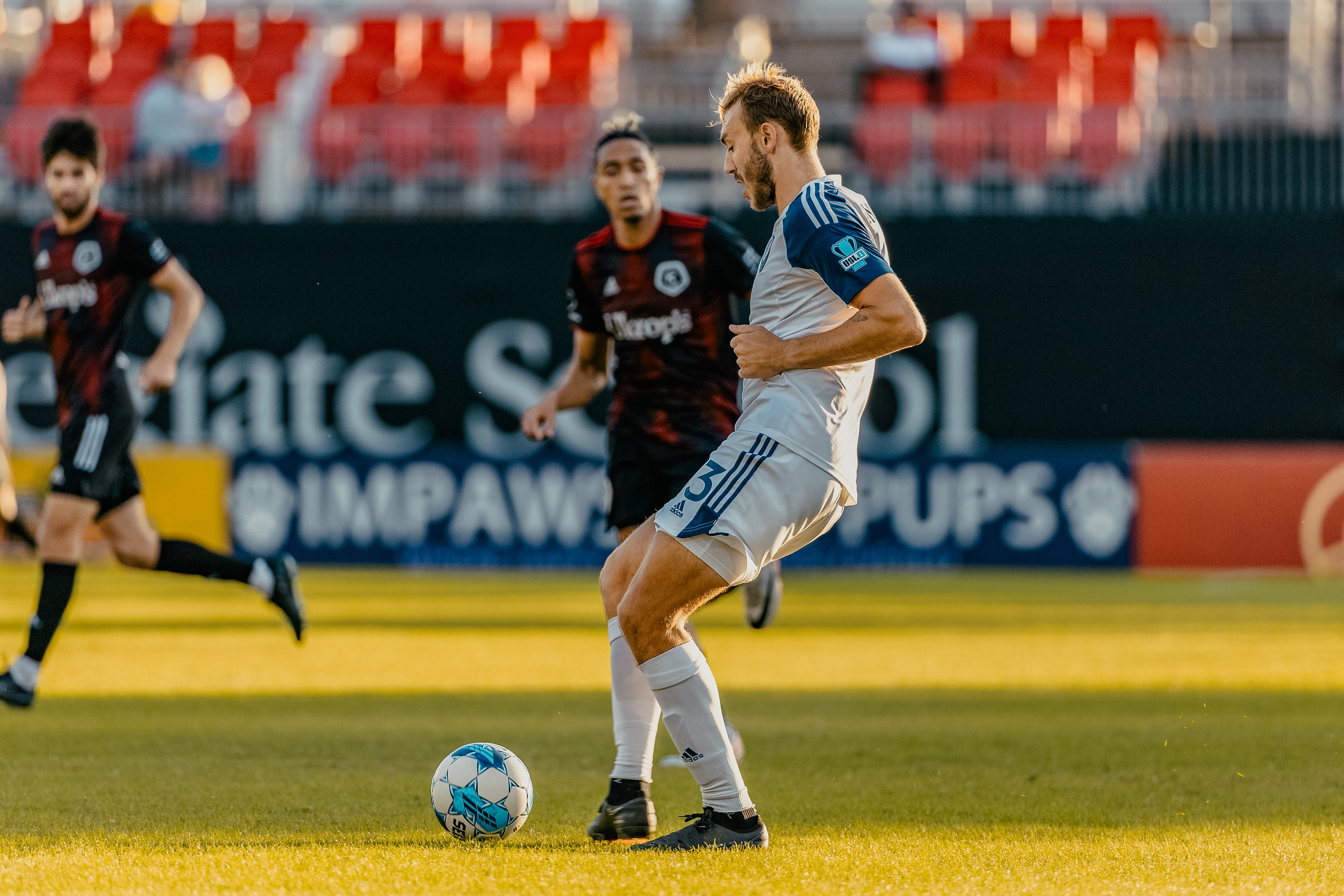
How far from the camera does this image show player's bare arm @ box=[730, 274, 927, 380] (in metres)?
4.73

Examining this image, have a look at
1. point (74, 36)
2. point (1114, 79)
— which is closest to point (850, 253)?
point (1114, 79)

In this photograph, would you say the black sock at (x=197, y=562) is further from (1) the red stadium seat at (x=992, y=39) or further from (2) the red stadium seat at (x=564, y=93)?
(1) the red stadium seat at (x=992, y=39)

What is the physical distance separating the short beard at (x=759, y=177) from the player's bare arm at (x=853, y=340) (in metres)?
0.40

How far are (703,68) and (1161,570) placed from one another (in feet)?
27.7

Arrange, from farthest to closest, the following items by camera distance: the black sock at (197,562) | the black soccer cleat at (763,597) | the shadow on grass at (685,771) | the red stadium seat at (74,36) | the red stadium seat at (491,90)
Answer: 1. the red stadium seat at (74,36)
2. the red stadium seat at (491,90)
3. the black sock at (197,562)
4. the black soccer cleat at (763,597)
5. the shadow on grass at (685,771)

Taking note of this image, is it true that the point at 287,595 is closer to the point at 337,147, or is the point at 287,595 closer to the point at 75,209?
the point at 75,209

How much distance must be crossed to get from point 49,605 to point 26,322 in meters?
1.33

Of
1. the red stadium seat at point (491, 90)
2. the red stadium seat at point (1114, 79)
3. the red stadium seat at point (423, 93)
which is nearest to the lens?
the red stadium seat at point (1114, 79)

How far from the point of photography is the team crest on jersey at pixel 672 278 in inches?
278

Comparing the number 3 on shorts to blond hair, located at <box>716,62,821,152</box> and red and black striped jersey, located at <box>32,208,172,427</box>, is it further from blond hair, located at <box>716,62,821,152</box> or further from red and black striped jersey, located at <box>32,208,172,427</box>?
red and black striped jersey, located at <box>32,208,172,427</box>

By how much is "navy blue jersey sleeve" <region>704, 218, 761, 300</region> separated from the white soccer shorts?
2188mm

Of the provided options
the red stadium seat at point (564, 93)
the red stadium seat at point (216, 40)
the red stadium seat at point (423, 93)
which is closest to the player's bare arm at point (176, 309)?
the red stadium seat at point (564, 93)

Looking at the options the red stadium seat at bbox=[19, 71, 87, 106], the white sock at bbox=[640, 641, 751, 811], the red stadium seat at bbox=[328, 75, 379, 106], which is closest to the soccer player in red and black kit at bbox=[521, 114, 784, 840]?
the white sock at bbox=[640, 641, 751, 811]

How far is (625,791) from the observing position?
216 inches
